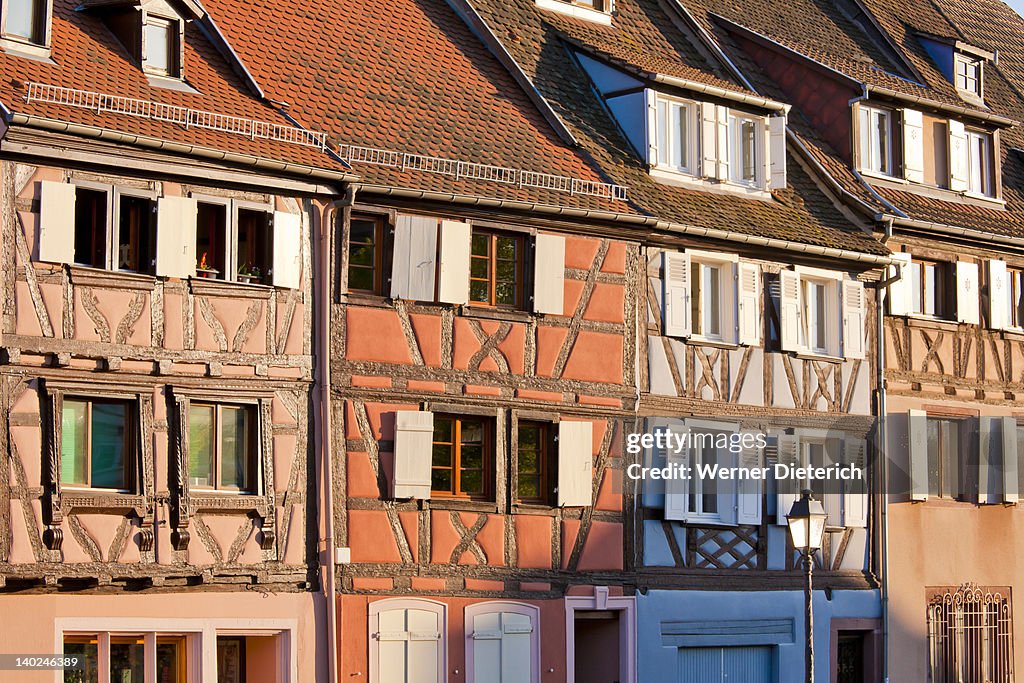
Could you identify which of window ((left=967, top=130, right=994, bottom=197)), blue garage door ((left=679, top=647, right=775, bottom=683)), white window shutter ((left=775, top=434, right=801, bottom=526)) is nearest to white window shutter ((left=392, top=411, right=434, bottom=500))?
blue garage door ((left=679, top=647, right=775, bottom=683))

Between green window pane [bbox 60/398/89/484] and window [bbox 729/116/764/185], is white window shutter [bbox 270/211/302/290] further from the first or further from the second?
window [bbox 729/116/764/185]

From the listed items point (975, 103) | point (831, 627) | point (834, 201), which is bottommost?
point (831, 627)

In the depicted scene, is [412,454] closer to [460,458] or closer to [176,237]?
[460,458]

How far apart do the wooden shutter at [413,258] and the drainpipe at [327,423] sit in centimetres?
92

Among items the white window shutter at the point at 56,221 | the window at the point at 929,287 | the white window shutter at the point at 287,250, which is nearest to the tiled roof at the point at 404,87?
the white window shutter at the point at 287,250

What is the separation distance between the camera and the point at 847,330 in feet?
99.5

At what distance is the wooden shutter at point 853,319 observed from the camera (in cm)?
3030

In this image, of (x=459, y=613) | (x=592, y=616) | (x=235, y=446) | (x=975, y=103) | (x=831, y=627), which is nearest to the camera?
(x=235, y=446)

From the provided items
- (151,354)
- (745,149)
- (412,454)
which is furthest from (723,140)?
(151,354)

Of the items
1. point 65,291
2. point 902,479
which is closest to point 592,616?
point 902,479

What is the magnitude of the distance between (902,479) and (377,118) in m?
9.92

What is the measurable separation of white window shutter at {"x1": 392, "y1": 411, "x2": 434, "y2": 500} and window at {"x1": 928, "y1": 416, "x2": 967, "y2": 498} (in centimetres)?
957

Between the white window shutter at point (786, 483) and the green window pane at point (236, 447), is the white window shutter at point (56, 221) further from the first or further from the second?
the white window shutter at point (786, 483)

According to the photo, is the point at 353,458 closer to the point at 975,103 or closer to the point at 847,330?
the point at 847,330
